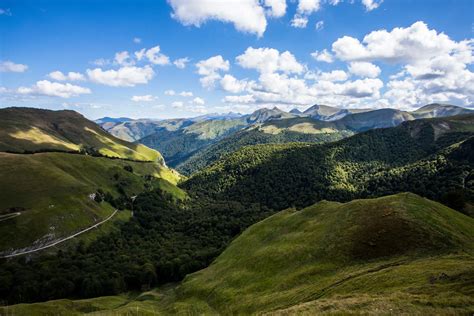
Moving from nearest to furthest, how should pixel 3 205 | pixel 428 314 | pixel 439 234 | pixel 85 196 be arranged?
pixel 428 314
pixel 439 234
pixel 3 205
pixel 85 196

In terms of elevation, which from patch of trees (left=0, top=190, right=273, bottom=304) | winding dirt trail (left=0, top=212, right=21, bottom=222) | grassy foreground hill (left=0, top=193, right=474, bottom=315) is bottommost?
patch of trees (left=0, top=190, right=273, bottom=304)

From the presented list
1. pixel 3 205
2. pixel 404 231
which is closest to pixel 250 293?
pixel 404 231

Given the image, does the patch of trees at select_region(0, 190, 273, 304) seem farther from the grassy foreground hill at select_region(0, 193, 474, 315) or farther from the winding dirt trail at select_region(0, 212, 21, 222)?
the winding dirt trail at select_region(0, 212, 21, 222)

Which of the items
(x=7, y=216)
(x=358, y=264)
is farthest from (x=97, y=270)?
(x=358, y=264)

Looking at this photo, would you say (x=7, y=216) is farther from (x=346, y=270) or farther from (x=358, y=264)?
(x=358, y=264)

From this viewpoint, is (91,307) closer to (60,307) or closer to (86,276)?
(60,307)

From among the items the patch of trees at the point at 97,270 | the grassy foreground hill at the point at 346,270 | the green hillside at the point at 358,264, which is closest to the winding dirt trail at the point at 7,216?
the patch of trees at the point at 97,270

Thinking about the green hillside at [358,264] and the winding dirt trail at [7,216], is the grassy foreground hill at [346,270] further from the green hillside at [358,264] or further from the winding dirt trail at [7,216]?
the winding dirt trail at [7,216]

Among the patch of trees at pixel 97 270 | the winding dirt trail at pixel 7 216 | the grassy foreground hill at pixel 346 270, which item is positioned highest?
the grassy foreground hill at pixel 346 270

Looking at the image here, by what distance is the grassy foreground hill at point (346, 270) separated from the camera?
41531 mm

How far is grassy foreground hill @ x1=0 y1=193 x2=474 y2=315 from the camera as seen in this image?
4153 centimetres

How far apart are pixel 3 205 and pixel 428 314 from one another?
190612mm

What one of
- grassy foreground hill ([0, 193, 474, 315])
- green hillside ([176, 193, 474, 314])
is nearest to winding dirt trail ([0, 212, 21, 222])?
grassy foreground hill ([0, 193, 474, 315])

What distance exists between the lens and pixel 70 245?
525 feet
